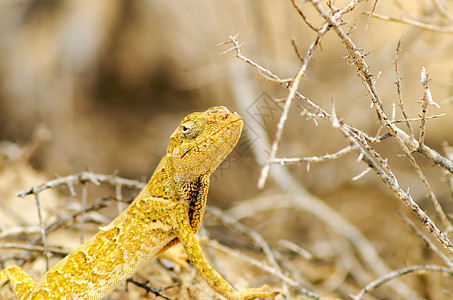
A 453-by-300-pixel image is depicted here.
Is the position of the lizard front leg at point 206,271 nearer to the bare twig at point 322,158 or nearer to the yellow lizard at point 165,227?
the yellow lizard at point 165,227

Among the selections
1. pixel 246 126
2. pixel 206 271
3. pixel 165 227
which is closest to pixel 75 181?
pixel 165 227

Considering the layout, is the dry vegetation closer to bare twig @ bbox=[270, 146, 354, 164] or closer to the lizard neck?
the lizard neck

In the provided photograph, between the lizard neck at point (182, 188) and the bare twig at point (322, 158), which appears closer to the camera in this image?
the bare twig at point (322, 158)

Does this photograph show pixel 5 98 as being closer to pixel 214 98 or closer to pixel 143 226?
pixel 214 98

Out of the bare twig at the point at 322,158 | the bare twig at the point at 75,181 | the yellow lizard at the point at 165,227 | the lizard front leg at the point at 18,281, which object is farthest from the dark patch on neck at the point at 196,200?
the lizard front leg at the point at 18,281

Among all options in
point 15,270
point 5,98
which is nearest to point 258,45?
point 15,270

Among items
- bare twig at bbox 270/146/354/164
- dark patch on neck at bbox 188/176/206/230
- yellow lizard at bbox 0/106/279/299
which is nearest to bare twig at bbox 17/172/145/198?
yellow lizard at bbox 0/106/279/299
